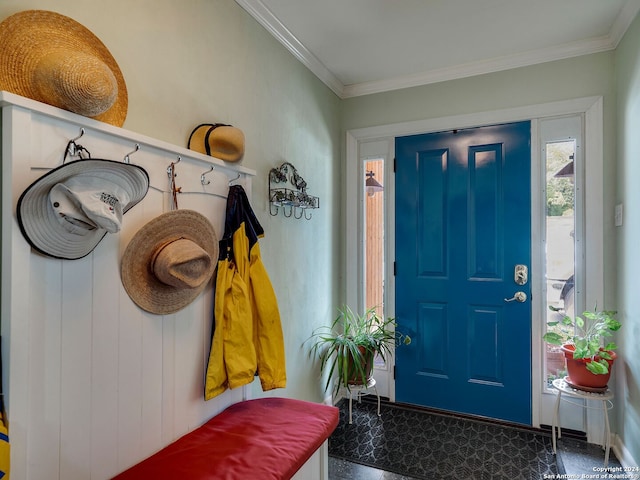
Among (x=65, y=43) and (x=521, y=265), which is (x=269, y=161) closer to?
(x=65, y=43)

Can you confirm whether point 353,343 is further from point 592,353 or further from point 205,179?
point 205,179

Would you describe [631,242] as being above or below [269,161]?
below

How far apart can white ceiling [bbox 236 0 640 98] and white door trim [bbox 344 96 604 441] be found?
33 cm

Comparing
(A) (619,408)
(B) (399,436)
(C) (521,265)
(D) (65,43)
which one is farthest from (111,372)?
(A) (619,408)

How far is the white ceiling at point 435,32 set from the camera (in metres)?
1.99

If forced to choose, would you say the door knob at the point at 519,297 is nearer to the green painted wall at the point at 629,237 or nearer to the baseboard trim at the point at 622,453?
the green painted wall at the point at 629,237

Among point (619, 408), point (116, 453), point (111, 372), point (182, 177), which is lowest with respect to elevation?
point (619, 408)

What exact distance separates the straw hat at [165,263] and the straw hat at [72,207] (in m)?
0.16

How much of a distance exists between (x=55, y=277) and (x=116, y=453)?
23.4 inches

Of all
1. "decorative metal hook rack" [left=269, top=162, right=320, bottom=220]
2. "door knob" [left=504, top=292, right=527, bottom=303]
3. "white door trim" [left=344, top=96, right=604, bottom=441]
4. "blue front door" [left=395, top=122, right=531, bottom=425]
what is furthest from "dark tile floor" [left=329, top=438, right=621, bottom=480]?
"decorative metal hook rack" [left=269, top=162, right=320, bottom=220]

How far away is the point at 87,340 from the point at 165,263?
31 cm

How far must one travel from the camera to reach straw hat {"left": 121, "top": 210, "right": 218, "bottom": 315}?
1221 millimetres

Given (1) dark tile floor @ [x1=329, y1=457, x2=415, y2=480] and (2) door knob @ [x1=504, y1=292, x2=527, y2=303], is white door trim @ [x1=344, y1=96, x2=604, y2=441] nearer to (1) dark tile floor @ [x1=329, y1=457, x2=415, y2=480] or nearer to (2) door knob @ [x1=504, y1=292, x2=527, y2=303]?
(2) door knob @ [x1=504, y1=292, x2=527, y2=303]

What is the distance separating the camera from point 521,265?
2506 mm
